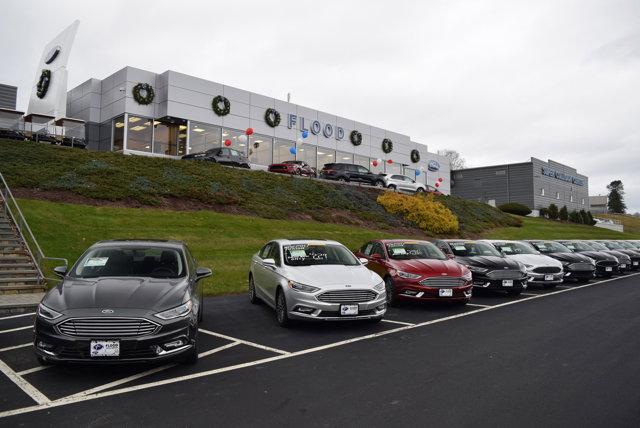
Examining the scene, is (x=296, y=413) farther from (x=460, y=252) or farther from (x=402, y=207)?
(x=402, y=207)

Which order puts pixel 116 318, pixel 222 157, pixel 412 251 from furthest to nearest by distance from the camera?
1. pixel 222 157
2. pixel 412 251
3. pixel 116 318

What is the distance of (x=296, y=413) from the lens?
4.04 meters

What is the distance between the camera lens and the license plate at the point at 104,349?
470 cm

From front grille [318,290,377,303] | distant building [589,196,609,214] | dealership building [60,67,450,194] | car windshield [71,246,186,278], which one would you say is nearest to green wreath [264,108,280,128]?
dealership building [60,67,450,194]

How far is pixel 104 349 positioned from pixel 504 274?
953 centimetres

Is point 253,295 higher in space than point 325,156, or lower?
lower

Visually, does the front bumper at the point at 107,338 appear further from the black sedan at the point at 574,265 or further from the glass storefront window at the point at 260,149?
the glass storefront window at the point at 260,149

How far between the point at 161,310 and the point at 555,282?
462 inches

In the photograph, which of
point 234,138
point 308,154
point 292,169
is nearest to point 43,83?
point 234,138

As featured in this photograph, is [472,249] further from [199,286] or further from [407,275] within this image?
[199,286]

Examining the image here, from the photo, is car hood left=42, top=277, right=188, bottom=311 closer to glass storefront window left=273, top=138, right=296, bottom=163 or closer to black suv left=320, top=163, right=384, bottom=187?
black suv left=320, top=163, right=384, bottom=187

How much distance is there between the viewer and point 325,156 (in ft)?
148

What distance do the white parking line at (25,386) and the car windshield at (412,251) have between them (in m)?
7.38

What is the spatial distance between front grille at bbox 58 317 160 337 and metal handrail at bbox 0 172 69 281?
19.0 ft
